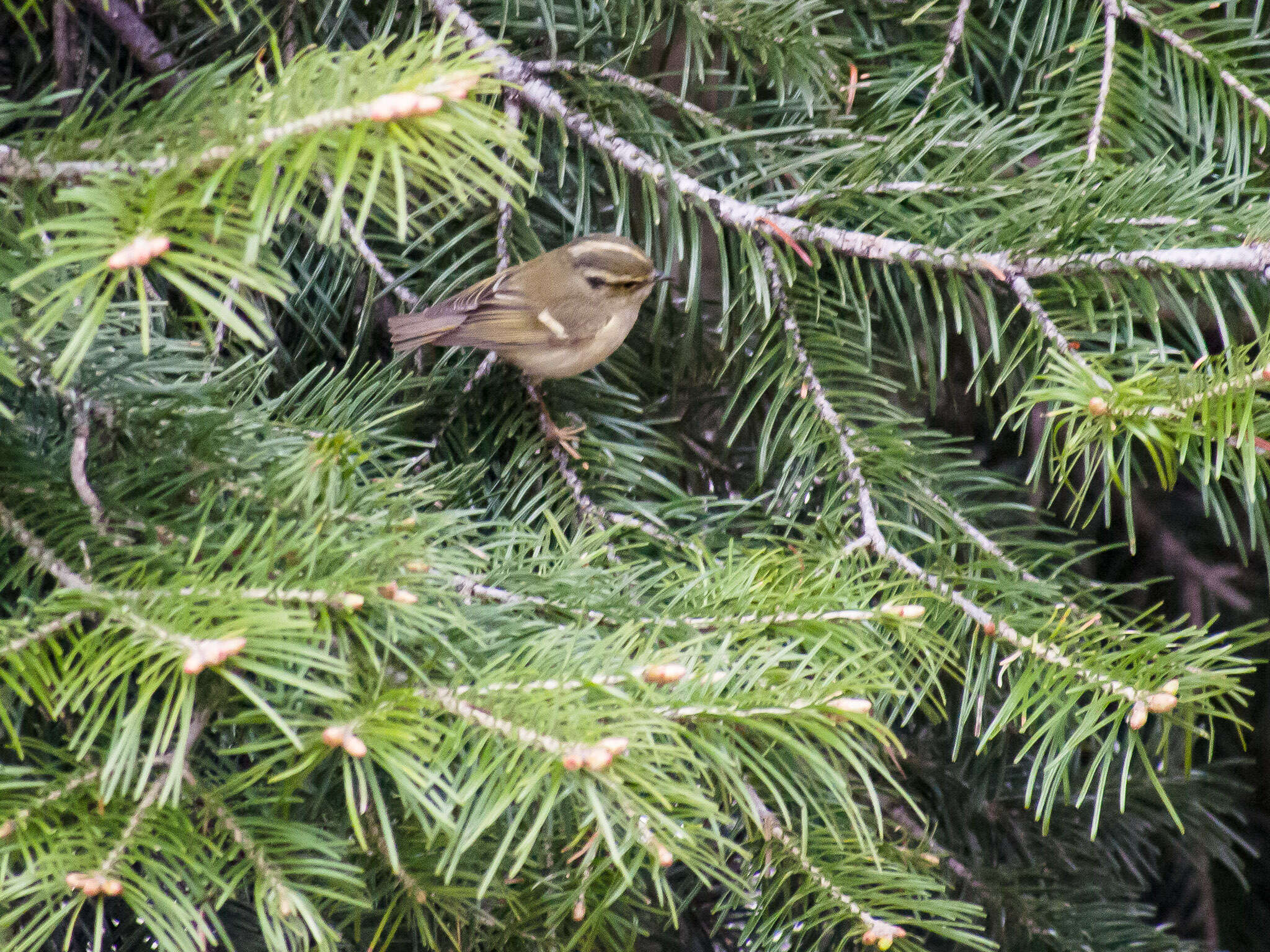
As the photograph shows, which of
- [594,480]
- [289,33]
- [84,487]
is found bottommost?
[594,480]

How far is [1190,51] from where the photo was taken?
3.49 feet

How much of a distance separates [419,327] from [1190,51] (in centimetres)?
85

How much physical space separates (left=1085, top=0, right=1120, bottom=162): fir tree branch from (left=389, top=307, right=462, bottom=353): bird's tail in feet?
2.26

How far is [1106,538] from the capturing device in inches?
70.9

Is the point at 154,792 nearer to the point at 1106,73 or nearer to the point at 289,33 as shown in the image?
the point at 289,33

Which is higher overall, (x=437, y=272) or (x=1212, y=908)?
(x=437, y=272)

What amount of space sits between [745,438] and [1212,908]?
1.21m

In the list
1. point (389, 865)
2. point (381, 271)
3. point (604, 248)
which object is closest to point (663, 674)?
point (389, 865)

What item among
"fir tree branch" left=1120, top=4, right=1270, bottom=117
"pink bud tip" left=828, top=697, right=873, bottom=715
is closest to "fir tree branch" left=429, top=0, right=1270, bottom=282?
"fir tree branch" left=1120, top=4, right=1270, bottom=117

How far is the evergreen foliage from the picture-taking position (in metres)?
0.49

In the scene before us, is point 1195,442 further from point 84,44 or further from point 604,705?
point 84,44

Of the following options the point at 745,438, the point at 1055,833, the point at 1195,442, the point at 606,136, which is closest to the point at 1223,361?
the point at 1195,442

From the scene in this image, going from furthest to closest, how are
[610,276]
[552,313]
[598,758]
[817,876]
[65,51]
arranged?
[610,276]
[552,313]
[65,51]
[817,876]
[598,758]

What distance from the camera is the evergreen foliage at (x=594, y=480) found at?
49cm
